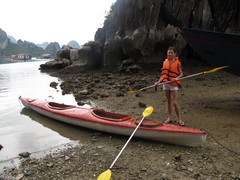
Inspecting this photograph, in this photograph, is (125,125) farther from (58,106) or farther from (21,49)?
(21,49)

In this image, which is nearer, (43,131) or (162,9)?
(43,131)

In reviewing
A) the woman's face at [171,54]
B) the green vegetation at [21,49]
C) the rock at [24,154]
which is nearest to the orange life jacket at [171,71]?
the woman's face at [171,54]

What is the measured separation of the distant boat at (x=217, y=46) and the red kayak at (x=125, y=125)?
337 cm

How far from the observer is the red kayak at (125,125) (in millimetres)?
5090

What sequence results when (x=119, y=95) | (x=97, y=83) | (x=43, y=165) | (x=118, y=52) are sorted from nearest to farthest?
(x=43, y=165) → (x=119, y=95) → (x=97, y=83) → (x=118, y=52)

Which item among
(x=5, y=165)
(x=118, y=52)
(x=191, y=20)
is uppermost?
(x=191, y=20)

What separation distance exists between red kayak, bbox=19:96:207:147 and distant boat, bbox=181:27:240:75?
133 inches

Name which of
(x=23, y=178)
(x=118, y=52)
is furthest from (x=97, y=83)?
(x=23, y=178)

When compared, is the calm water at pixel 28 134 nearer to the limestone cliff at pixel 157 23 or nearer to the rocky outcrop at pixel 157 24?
the rocky outcrop at pixel 157 24

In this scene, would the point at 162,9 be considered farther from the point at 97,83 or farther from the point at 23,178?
the point at 23,178

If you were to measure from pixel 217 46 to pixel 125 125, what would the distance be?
388 centimetres

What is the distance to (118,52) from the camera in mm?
18453

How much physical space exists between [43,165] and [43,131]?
2.32 meters

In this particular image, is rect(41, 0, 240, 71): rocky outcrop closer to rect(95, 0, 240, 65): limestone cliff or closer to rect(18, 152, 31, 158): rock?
rect(95, 0, 240, 65): limestone cliff
